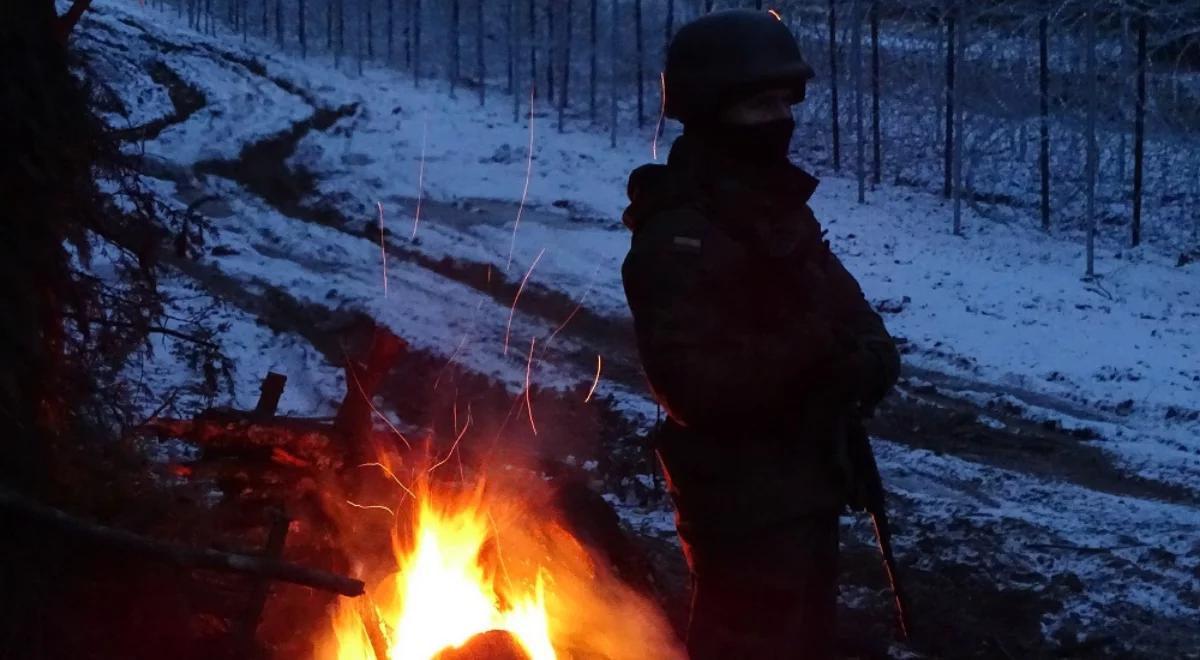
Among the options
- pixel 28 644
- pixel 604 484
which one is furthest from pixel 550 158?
pixel 28 644

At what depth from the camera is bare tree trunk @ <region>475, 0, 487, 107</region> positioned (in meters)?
23.8

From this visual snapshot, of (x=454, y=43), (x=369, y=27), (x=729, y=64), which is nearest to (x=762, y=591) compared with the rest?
(x=729, y=64)

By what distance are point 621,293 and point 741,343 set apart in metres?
9.23

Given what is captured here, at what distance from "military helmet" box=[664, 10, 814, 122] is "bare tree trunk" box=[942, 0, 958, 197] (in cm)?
1466

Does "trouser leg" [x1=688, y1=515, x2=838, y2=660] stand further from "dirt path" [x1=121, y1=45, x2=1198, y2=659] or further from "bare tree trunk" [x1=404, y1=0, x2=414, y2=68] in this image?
"bare tree trunk" [x1=404, y1=0, x2=414, y2=68]

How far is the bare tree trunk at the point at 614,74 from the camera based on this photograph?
2058 cm

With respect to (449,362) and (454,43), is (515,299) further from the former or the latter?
(454,43)

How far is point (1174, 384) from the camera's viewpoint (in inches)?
365

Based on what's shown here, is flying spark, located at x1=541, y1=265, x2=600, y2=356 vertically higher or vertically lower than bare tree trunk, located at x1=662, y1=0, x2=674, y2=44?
lower

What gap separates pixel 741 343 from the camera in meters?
2.37

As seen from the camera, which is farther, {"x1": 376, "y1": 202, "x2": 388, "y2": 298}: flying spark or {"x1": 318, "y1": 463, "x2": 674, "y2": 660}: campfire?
{"x1": 376, "y1": 202, "x2": 388, "y2": 298}: flying spark

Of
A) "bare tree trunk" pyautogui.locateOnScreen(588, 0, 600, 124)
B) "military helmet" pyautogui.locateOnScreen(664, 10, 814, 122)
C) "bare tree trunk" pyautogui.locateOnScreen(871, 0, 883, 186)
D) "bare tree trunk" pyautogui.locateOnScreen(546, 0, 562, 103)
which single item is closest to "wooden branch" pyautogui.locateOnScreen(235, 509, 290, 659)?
"military helmet" pyautogui.locateOnScreen(664, 10, 814, 122)

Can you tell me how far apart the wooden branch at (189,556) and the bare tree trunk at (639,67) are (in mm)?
19086

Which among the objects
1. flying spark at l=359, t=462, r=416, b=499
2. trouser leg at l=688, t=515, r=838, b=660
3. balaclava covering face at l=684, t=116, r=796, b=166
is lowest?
flying spark at l=359, t=462, r=416, b=499
